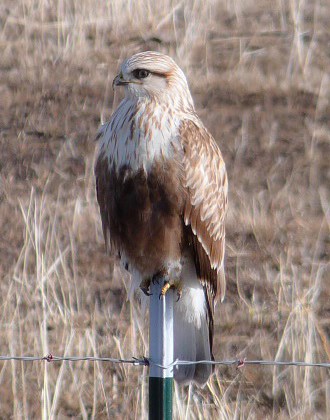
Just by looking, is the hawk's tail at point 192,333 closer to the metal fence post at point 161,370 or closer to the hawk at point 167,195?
the hawk at point 167,195

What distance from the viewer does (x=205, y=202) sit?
13.8 feet

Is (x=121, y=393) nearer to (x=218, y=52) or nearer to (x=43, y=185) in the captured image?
(x=43, y=185)

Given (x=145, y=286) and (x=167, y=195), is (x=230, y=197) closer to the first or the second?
(x=145, y=286)

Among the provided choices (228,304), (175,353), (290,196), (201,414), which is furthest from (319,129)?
(175,353)

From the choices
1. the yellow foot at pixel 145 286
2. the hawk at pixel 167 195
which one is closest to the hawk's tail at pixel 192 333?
the hawk at pixel 167 195

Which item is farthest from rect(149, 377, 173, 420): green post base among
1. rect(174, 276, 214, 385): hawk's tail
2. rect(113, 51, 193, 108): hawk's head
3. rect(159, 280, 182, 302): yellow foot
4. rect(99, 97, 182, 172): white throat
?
rect(113, 51, 193, 108): hawk's head

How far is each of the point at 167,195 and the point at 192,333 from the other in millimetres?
585

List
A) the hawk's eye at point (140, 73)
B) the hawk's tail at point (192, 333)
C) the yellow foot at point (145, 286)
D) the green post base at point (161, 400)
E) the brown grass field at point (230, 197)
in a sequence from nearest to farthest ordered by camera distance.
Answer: the green post base at point (161, 400), the hawk's tail at point (192, 333), the hawk's eye at point (140, 73), the yellow foot at point (145, 286), the brown grass field at point (230, 197)

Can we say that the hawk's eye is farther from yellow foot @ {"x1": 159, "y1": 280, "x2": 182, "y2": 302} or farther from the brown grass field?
the brown grass field

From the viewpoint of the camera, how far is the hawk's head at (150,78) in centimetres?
420

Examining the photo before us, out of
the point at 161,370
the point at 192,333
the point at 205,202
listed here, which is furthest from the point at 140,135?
the point at 161,370

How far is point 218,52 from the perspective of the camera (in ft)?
26.9

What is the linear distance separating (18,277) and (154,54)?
1994 mm

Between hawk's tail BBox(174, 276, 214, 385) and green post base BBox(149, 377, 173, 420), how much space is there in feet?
2.24
